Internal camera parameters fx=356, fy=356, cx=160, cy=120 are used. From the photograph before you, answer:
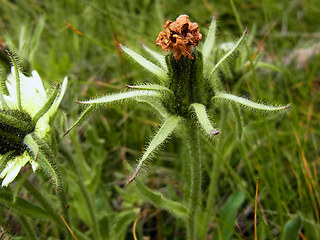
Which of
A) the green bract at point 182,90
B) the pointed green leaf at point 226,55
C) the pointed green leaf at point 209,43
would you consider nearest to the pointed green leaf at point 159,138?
the green bract at point 182,90

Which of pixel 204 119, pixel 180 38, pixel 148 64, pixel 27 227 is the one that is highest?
pixel 180 38

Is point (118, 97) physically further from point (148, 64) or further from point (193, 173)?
point (193, 173)

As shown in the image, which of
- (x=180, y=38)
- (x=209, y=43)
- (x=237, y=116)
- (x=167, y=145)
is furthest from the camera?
(x=167, y=145)

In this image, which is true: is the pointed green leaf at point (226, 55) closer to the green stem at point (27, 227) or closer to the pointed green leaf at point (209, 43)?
the pointed green leaf at point (209, 43)

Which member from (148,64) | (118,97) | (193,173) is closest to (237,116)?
(193,173)

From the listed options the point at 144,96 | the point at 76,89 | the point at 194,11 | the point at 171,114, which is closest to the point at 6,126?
the point at 144,96

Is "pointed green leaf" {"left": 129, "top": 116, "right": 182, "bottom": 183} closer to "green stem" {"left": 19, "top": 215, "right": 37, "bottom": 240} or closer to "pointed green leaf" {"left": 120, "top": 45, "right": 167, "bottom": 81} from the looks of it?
"pointed green leaf" {"left": 120, "top": 45, "right": 167, "bottom": 81}

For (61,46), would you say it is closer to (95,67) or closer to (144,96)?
(95,67)
